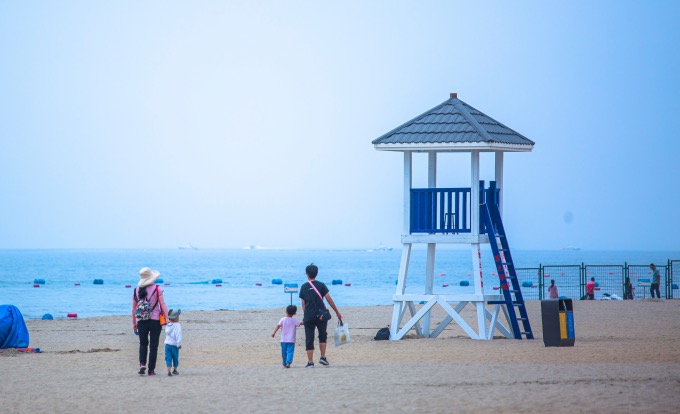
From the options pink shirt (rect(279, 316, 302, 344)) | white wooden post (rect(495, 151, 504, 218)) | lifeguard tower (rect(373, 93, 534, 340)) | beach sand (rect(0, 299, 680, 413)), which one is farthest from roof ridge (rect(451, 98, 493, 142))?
pink shirt (rect(279, 316, 302, 344))

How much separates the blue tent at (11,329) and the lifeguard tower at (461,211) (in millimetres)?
8042

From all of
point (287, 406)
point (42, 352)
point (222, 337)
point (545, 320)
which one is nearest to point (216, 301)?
point (222, 337)

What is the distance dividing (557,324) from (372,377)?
5831mm

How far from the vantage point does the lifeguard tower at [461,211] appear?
835 inches

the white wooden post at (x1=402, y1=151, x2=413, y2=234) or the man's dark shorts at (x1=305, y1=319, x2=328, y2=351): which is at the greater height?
the white wooden post at (x1=402, y1=151, x2=413, y2=234)

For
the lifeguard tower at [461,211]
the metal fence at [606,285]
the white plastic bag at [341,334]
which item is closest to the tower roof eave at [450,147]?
the lifeguard tower at [461,211]

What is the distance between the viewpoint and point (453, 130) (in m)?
21.5

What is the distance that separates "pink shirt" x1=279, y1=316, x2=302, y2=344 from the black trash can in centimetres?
556

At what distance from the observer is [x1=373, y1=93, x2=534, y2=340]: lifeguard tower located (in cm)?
2120

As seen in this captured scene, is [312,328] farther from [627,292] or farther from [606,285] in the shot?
[606,285]

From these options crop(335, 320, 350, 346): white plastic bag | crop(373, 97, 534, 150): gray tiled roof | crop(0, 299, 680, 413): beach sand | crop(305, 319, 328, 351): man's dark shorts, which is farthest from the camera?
crop(373, 97, 534, 150): gray tiled roof

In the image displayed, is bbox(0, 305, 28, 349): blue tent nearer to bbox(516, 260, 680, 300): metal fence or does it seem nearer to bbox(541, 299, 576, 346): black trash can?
bbox(541, 299, 576, 346): black trash can

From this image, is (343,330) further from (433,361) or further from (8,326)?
(8,326)

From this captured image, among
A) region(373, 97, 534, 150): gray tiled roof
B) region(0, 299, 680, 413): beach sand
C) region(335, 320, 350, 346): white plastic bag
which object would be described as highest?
region(373, 97, 534, 150): gray tiled roof
